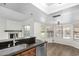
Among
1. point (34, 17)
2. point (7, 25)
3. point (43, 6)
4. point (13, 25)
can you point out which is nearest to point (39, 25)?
point (34, 17)

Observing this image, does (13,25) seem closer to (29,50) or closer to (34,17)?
(34,17)

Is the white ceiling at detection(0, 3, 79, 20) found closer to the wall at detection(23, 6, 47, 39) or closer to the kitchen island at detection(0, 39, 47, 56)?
the wall at detection(23, 6, 47, 39)

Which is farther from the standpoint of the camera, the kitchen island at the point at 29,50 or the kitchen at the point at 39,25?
the kitchen at the point at 39,25

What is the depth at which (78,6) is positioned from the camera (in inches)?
62.9

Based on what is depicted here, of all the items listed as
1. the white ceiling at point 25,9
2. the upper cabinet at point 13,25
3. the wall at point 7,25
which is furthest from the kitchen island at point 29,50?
the white ceiling at point 25,9

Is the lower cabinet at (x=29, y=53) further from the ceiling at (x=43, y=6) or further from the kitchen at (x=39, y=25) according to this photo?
the ceiling at (x=43, y=6)

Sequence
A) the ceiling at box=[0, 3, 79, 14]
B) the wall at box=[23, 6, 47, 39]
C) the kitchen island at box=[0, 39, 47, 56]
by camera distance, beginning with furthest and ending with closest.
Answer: the wall at box=[23, 6, 47, 39] < the ceiling at box=[0, 3, 79, 14] < the kitchen island at box=[0, 39, 47, 56]

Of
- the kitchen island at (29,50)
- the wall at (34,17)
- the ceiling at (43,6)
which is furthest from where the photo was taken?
the wall at (34,17)

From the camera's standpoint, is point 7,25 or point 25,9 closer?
point 7,25

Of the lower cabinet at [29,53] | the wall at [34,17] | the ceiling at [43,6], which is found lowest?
the lower cabinet at [29,53]

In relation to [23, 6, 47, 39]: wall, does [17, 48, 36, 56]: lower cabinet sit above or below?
below

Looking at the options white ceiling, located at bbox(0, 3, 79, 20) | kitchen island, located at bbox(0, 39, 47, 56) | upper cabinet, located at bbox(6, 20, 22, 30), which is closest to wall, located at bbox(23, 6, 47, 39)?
white ceiling, located at bbox(0, 3, 79, 20)

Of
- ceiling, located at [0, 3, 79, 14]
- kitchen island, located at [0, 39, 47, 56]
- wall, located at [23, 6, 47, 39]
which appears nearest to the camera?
kitchen island, located at [0, 39, 47, 56]

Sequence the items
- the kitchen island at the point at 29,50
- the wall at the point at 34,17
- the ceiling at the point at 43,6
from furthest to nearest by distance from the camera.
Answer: the wall at the point at 34,17, the ceiling at the point at 43,6, the kitchen island at the point at 29,50
